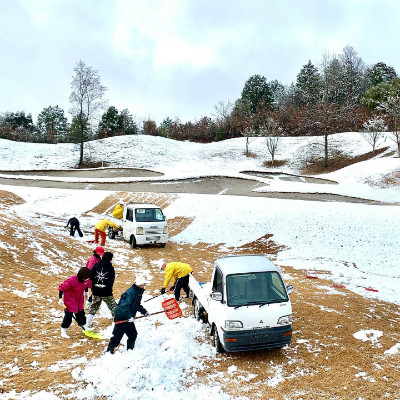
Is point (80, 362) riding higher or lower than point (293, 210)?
lower

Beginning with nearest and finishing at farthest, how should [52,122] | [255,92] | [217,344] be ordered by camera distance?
[217,344]
[255,92]
[52,122]

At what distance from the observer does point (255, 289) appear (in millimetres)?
7047

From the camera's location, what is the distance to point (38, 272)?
12062mm

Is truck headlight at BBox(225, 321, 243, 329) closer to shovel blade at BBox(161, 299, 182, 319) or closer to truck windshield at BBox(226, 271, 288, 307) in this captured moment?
truck windshield at BBox(226, 271, 288, 307)

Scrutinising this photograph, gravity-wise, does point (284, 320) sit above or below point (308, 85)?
below

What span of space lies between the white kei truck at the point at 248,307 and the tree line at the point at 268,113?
45080mm

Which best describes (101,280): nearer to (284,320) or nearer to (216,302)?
(216,302)

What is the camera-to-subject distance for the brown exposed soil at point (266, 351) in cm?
563

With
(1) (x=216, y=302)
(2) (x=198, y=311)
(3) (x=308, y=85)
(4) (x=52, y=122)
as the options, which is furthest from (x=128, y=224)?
(4) (x=52, y=122)

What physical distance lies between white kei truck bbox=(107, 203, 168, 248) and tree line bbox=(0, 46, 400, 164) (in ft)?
124

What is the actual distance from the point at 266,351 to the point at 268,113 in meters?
69.9

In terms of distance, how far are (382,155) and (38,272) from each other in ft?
162

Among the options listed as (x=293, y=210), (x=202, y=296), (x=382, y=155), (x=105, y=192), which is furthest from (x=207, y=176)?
(x=202, y=296)

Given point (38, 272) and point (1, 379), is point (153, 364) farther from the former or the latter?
point (38, 272)
